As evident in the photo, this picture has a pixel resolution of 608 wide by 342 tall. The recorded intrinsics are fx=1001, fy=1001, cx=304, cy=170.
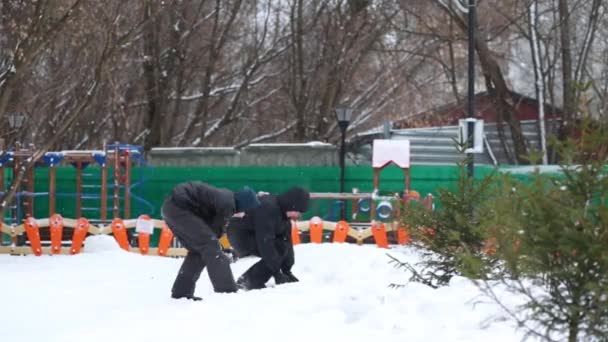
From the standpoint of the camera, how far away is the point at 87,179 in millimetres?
→ 23844

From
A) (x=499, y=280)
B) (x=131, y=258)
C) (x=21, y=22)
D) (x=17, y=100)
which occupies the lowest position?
(x=131, y=258)

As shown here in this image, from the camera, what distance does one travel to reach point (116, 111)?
2984 cm

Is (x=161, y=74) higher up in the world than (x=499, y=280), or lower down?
higher up

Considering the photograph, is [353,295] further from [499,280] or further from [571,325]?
[571,325]

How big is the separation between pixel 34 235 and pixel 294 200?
807 cm

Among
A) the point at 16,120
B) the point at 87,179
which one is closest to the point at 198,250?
the point at 16,120

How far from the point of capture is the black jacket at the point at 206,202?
9.01 metres

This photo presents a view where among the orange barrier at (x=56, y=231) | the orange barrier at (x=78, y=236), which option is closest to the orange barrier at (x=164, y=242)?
the orange barrier at (x=78, y=236)

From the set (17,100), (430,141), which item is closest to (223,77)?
(430,141)

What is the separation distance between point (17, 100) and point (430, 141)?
1640cm

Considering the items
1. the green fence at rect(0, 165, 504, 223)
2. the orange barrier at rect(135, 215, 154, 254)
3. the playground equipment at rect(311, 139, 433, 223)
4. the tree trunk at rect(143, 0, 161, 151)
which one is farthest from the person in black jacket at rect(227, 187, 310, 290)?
the tree trunk at rect(143, 0, 161, 151)

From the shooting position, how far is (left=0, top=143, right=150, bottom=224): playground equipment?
20.3 metres

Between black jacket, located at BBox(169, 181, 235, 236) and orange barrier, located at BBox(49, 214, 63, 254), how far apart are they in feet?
27.0

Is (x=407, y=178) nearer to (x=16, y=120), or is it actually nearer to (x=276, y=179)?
(x=276, y=179)
